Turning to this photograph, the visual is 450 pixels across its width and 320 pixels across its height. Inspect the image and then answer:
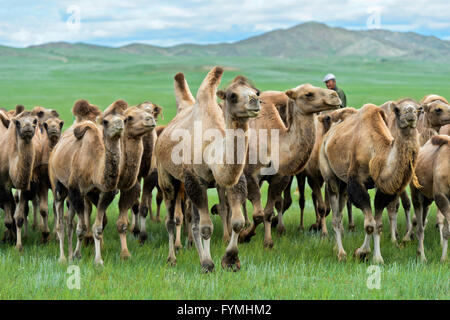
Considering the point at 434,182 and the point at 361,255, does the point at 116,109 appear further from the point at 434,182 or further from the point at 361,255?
the point at 434,182

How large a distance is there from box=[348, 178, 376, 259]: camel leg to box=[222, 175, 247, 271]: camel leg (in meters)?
2.06

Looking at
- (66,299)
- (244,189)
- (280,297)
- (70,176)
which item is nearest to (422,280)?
(280,297)

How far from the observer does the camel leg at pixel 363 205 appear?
8.82m

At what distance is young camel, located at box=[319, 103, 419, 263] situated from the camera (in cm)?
804

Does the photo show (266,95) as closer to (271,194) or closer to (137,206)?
(271,194)

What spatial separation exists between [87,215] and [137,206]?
5.02ft

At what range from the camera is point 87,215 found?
1012cm

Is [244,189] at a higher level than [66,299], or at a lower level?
higher

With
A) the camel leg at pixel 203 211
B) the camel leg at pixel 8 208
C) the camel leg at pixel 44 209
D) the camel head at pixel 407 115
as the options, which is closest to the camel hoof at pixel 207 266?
the camel leg at pixel 203 211

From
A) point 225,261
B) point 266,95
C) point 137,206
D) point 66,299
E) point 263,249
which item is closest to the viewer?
point 66,299

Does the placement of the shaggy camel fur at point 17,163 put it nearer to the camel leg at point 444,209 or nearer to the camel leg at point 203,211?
the camel leg at point 203,211

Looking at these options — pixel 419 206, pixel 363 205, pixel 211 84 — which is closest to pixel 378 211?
pixel 363 205

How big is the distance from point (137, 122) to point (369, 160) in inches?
133

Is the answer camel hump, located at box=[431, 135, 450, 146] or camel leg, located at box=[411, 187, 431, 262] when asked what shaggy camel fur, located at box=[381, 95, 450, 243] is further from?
camel hump, located at box=[431, 135, 450, 146]
